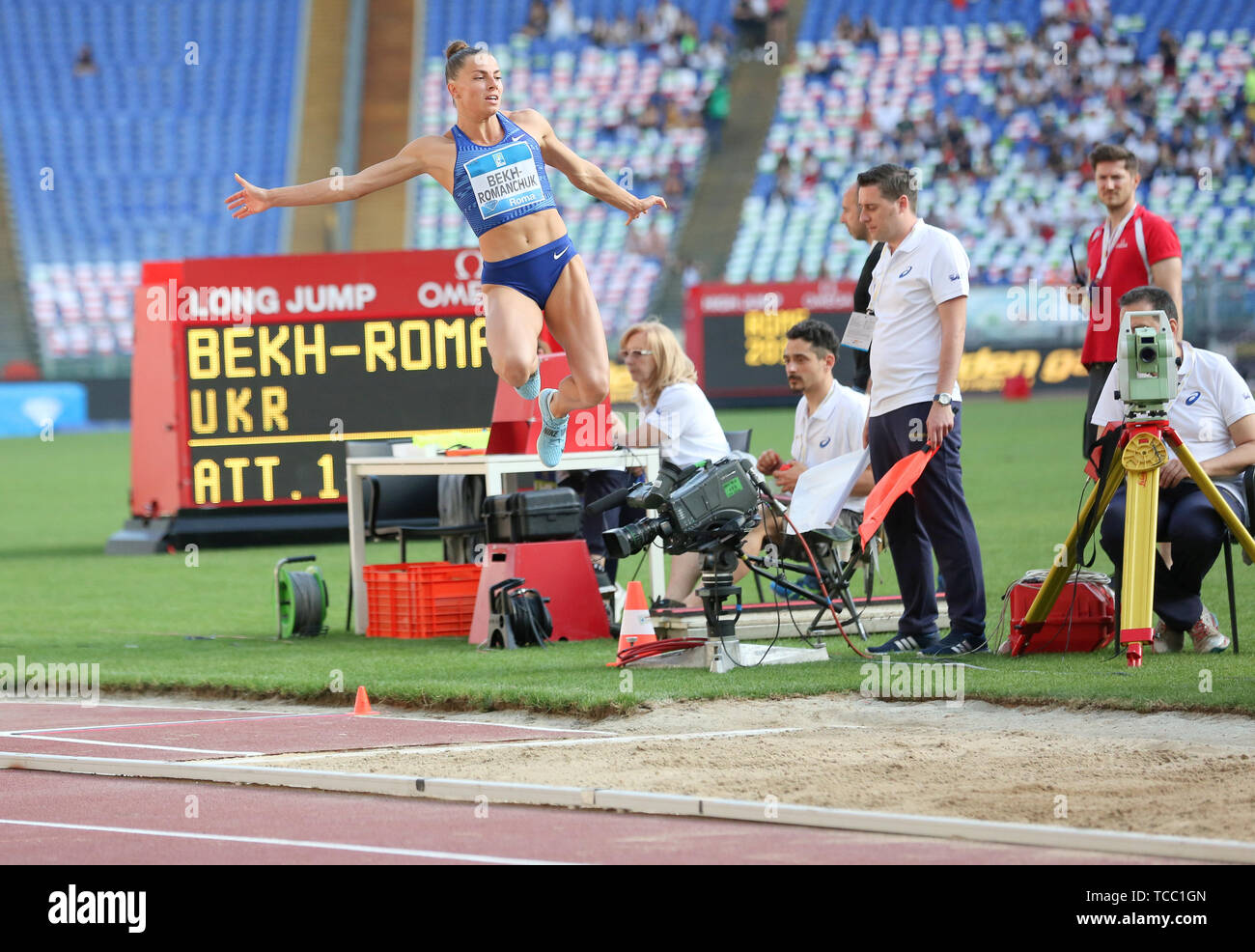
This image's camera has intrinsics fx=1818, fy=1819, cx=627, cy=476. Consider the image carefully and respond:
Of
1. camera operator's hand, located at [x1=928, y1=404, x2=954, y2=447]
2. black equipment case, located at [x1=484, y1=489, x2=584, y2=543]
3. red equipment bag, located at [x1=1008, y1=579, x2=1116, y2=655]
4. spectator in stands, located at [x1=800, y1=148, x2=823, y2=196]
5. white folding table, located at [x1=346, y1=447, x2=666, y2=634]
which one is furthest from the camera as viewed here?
spectator in stands, located at [x1=800, y1=148, x2=823, y2=196]

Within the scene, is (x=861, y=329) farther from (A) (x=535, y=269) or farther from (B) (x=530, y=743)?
(B) (x=530, y=743)

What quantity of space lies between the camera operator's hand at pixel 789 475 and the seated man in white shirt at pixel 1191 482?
2.20m

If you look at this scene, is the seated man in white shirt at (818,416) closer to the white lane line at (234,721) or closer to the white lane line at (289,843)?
the white lane line at (234,721)

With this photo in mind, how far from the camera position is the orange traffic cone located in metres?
8.75

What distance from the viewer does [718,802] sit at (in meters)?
5.41

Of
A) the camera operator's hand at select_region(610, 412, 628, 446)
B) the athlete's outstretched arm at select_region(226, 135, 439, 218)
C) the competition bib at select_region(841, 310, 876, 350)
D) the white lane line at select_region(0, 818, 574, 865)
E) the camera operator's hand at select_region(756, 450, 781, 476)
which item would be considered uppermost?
the athlete's outstretched arm at select_region(226, 135, 439, 218)

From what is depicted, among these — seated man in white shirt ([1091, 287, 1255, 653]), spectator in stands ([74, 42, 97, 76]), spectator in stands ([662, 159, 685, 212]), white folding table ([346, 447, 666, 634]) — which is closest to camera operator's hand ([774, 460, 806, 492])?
white folding table ([346, 447, 666, 634])

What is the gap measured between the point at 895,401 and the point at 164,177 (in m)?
33.9

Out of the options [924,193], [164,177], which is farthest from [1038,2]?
[164,177]

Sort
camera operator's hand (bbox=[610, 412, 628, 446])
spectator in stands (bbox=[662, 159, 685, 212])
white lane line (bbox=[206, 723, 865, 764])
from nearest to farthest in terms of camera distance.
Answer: white lane line (bbox=[206, 723, 865, 764]) → camera operator's hand (bbox=[610, 412, 628, 446]) → spectator in stands (bbox=[662, 159, 685, 212])

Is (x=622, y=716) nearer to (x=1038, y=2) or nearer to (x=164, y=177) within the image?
(x=164, y=177)

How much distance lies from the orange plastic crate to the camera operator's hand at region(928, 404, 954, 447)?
3416 mm

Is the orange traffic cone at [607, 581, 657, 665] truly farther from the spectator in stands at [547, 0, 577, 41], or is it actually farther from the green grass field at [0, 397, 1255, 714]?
the spectator in stands at [547, 0, 577, 41]

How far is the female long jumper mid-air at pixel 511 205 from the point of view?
7.79 m
